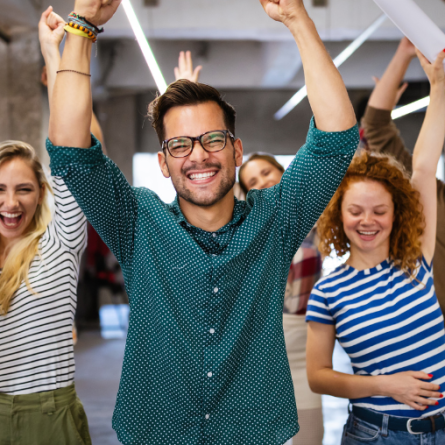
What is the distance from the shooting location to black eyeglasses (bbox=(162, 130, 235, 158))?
120 centimetres

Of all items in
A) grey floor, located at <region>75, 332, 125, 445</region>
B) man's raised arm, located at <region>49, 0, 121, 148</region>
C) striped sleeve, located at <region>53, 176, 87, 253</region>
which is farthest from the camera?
→ grey floor, located at <region>75, 332, 125, 445</region>

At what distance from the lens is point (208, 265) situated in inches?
45.9

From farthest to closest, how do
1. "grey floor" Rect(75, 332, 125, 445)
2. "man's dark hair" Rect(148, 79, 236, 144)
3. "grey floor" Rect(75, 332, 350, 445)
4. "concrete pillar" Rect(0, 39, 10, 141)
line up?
"concrete pillar" Rect(0, 39, 10, 141), "grey floor" Rect(75, 332, 125, 445), "grey floor" Rect(75, 332, 350, 445), "man's dark hair" Rect(148, 79, 236, 144)

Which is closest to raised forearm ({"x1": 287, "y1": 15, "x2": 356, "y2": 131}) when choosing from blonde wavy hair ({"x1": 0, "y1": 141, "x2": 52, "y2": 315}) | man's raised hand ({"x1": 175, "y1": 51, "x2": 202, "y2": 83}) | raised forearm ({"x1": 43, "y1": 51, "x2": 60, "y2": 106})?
raised forearm ({"x1": 43, "y1": 51, "x2": 60, "y2": 106})

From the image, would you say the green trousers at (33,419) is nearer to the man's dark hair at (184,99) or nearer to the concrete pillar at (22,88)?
the man's dark hair at (184,99)

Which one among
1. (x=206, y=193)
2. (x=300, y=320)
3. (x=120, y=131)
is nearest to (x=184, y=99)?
(x=206, y=193)

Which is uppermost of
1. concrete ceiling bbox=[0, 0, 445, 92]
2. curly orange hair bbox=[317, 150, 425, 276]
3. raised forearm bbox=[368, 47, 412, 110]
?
concrete ceiling bbox=[0, 0, 445, 92]

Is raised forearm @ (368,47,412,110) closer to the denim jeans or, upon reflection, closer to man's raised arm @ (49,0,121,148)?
the denim jeans

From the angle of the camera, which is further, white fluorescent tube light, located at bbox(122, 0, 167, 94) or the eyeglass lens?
white fluorescent tube light, located at bbox(122, 0, 167, 94)

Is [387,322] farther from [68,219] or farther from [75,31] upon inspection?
[75,31]

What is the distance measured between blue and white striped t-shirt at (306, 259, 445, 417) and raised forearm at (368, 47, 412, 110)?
95cm

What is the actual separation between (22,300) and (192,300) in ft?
2.12

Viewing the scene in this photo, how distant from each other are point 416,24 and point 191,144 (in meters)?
0.67

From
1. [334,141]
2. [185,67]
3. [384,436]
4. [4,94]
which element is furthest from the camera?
[4,94]
